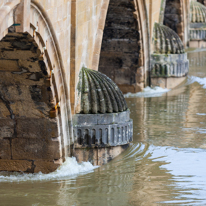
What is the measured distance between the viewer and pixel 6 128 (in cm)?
634

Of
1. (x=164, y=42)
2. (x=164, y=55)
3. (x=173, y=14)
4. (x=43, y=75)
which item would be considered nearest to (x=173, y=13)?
(x=173, y=14)

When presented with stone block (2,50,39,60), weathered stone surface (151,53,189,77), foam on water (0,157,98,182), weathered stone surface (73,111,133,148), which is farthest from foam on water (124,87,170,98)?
stone block (2,50,39,60)

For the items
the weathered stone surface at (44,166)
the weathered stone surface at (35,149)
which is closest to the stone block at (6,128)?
the weathered stone surface at (35,149)

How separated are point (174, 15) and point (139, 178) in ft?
36.2

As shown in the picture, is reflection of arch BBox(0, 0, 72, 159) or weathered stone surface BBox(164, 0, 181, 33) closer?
reflection of arch BBox(0, 0, 72, 159)

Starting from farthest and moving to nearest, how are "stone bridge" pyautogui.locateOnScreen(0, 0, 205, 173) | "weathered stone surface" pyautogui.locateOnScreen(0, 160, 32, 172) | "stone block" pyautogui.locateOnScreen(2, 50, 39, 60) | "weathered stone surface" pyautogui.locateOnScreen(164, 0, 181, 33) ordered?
1. "weathered stone surface" pyautogui.locateOnScreen(164, 0, 181, 33)
2. "weathered stone surface" pyautogui.locateOnScreen(0, 160, 32, 172)
3. "stone block" pyautogui.locateOnScreen(2, 50, 39, 60)
4. "stone bridge" pyautogui.locateOnScreen(0, 0, 205, 173)

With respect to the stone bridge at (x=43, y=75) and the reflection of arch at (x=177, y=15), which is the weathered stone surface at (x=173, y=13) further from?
the stone bridge at (x=43, y=75)

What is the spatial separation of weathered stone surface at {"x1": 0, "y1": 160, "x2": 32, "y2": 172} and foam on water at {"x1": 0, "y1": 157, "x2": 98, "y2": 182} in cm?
5

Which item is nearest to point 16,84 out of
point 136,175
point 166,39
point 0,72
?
point 0,72

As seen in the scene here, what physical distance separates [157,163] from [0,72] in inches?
92.4

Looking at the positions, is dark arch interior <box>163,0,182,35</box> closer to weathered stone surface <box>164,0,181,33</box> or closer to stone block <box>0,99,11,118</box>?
weathered stone surface <box>164,0,181,33</box>

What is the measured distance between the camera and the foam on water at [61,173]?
20.6 ft

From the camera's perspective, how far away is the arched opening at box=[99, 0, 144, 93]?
33.7 feet

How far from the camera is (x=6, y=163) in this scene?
21.4 feet
